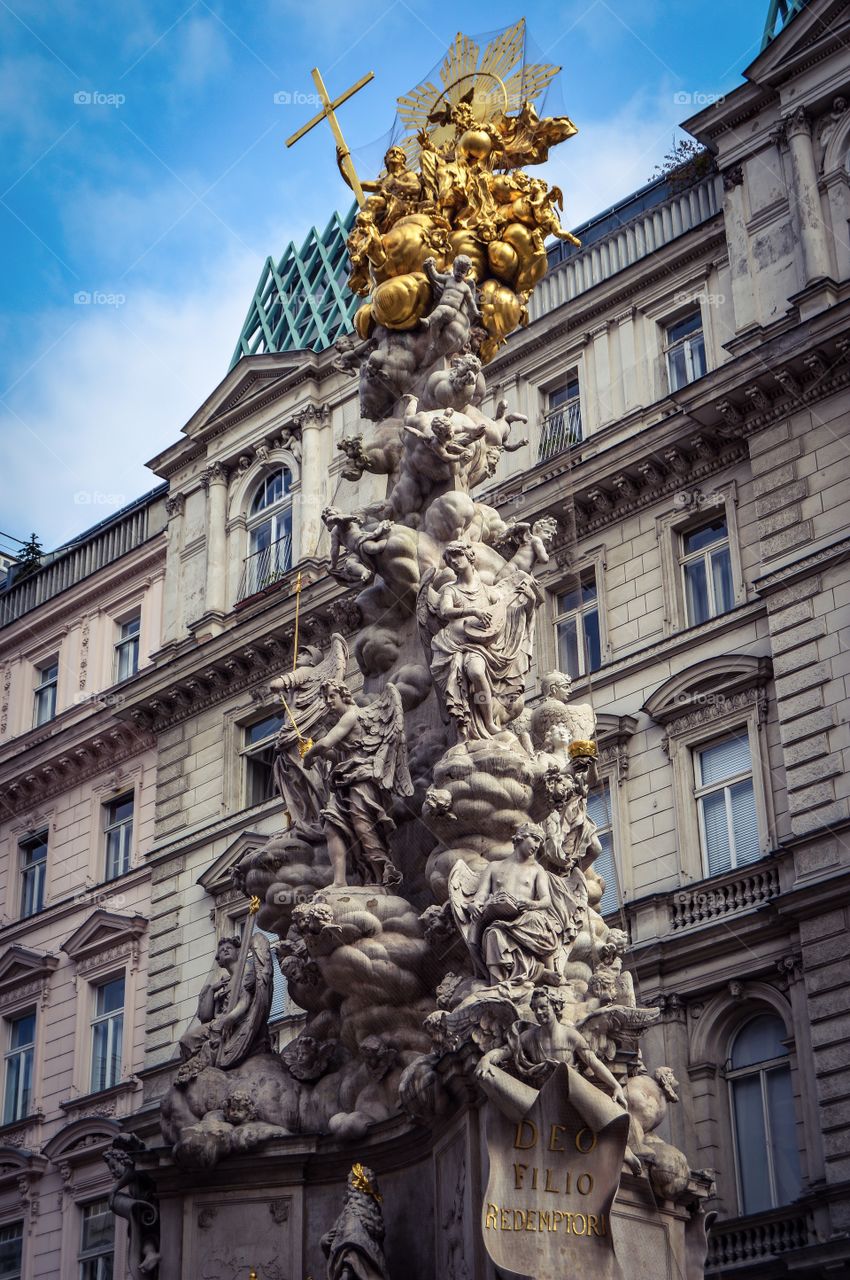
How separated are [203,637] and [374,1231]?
21019mm

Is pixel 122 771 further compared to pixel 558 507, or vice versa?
pixel 122 771

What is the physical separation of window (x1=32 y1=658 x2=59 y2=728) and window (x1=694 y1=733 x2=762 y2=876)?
15.7m

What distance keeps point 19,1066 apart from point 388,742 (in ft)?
68.9

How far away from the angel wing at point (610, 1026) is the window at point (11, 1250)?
67.9 ft

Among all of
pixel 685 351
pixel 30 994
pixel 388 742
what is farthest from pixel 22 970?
pixel 388 742

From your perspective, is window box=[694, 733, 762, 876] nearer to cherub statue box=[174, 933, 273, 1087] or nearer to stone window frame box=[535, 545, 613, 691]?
stone window frame box=[535, 545, 613, 691]

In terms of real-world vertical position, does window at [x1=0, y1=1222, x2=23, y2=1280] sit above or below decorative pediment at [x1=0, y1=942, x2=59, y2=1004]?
below

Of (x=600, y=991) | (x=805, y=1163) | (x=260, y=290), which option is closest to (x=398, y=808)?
(x=600, y=991)

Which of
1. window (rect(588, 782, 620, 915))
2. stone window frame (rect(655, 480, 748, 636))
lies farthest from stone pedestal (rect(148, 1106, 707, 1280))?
stone window frame (rect(655, 480, 748, 636))

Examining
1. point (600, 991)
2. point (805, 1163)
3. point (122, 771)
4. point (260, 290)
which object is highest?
point (260, 290)

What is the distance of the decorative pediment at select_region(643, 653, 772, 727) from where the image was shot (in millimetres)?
23016

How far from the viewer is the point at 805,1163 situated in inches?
792

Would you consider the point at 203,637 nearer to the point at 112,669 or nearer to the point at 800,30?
the point at 112,669

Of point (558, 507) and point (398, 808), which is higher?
point (558, 507)
